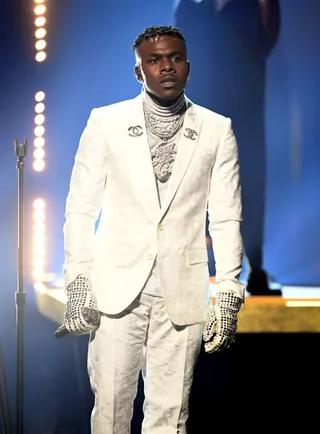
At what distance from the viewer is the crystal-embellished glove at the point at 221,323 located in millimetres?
2039

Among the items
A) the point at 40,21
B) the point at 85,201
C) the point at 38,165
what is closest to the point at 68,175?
the point at 38,165

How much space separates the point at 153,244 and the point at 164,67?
0.45 metres

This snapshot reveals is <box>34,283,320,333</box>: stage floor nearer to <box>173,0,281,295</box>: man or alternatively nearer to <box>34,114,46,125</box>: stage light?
<box>173,0,281,295</box>: man

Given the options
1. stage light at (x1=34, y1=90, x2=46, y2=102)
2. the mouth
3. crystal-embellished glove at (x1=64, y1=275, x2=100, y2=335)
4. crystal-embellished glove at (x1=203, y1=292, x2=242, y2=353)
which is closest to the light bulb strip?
stage light at (x1=34, y1=90, x2=46, y2=102)

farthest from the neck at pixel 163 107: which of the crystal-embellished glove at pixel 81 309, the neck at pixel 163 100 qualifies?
the crystal-embellished glove at pixel 81 309

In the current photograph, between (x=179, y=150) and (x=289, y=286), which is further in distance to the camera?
(x=289, y=286)

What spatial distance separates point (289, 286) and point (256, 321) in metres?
0.56

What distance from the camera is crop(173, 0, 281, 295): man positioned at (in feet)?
10.7

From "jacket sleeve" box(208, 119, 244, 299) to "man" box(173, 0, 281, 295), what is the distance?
3.81 feet

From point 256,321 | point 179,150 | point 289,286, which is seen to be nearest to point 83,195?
point 179,150

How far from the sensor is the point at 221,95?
329cm

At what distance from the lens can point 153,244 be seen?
81.0 inches

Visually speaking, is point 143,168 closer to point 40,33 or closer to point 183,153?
point 183,153

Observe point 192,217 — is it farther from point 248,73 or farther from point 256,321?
point 248,73
